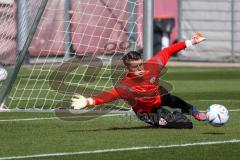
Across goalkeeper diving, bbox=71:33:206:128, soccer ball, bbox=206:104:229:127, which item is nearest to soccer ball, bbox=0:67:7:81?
goalkeeper diving, bbox=71:33:206:128

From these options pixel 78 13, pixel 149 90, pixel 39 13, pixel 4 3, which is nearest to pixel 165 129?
pixel 149 90

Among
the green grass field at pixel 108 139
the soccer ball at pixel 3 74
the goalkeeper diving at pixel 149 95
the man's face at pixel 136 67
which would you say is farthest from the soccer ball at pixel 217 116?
the soccer ball at pixel 3 74

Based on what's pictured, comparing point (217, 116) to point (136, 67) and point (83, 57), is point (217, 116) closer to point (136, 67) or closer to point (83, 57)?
point (136, 67)

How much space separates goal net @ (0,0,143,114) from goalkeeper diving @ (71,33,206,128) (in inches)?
70.8

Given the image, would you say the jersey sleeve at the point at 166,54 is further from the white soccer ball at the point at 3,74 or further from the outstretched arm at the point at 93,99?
the white soccer ball at the point at 3,74

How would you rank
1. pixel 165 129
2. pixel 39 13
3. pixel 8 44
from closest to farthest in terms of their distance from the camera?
1. pixel 165 129
2. pixel 39 13
3. pixel 8 44

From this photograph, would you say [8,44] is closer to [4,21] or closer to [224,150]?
[4,21]

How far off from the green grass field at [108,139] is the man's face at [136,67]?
2.14 ft

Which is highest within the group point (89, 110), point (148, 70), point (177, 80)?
point (148, 70)

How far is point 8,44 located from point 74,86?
54.3 inches

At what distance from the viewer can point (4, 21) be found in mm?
16688

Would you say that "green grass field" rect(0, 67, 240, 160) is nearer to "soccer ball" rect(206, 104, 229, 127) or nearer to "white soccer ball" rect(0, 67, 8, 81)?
"soccer ball" rect(206, 104, 229, 127)

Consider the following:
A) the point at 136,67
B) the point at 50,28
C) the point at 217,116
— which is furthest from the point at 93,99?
the point at 50,28

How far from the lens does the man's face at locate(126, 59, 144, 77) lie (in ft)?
37.9
